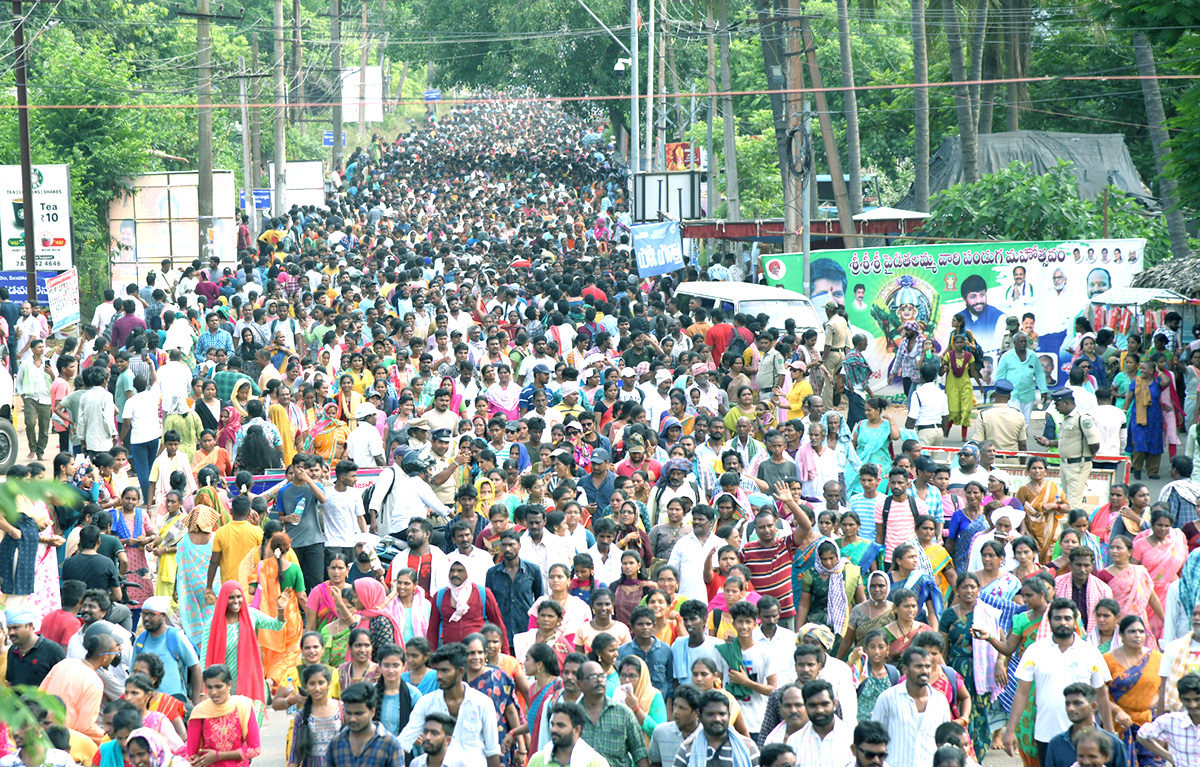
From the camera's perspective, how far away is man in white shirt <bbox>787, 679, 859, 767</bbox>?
6742 millimetres

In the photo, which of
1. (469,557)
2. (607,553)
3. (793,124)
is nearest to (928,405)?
(607,553)

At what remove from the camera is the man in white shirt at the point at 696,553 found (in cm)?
930

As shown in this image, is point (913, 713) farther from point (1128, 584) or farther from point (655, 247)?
point (655, 247)

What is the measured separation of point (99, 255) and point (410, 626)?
84.3 feet

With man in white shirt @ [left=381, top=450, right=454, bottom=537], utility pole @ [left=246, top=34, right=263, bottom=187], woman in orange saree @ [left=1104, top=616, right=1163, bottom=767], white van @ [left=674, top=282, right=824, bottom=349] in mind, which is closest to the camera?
woman in orange saree @ [left=1104, top=616, right=1163, bottom=767]

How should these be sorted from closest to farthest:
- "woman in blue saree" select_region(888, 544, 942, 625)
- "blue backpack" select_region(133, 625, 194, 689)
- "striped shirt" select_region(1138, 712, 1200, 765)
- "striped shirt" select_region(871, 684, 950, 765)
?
"striped shirt" select_region(1138, 712, 1200, 765) < "striped shirt" select_region(871, 684, 950, 765) < "blue backpack" select_region(133, 625, 194, 689) < "woman in blue saree" select_region(888, 544, 942, 625)

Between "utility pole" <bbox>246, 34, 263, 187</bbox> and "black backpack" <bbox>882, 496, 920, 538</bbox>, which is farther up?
"utility pole" <bbox>246, 34, 263, 187</bbox>

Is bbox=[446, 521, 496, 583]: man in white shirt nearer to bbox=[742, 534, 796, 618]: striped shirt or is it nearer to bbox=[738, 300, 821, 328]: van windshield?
bbox=[742, 534, 796, 618]: striped shirt

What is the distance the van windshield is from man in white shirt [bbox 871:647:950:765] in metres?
11.5

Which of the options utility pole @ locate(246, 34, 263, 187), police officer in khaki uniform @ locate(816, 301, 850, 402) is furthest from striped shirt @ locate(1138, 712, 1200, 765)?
utility pole @ locate(246, 34, 263, 187)

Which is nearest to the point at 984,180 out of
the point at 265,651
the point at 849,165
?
the point at 849,165

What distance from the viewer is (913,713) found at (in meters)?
7.12

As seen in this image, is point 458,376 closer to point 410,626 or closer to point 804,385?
point 804,385

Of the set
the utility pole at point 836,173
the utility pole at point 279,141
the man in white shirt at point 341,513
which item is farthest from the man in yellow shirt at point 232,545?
the utility pole at point 279,141
